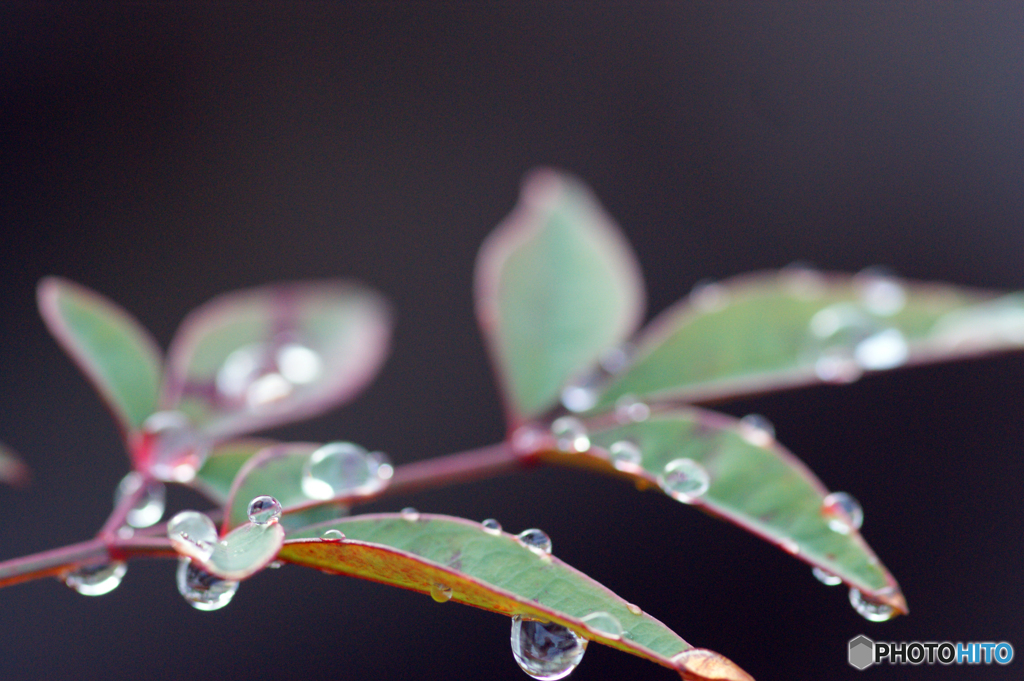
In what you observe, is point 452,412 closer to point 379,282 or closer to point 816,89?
point 379,282

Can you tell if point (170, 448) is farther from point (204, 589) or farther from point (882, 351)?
point (882, 351)

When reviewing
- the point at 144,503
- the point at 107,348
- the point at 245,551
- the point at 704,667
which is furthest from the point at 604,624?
the point at 107,348

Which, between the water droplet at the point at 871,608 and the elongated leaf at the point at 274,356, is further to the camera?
the elongated leaf at the point at 274,356

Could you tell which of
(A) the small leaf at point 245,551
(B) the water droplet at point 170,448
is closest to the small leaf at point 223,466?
(B) the water droplet at point 170,448

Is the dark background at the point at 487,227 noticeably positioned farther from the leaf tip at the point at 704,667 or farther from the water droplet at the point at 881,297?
the leaf tip at the point at 704,667

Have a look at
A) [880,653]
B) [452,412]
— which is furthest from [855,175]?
[880,653]
